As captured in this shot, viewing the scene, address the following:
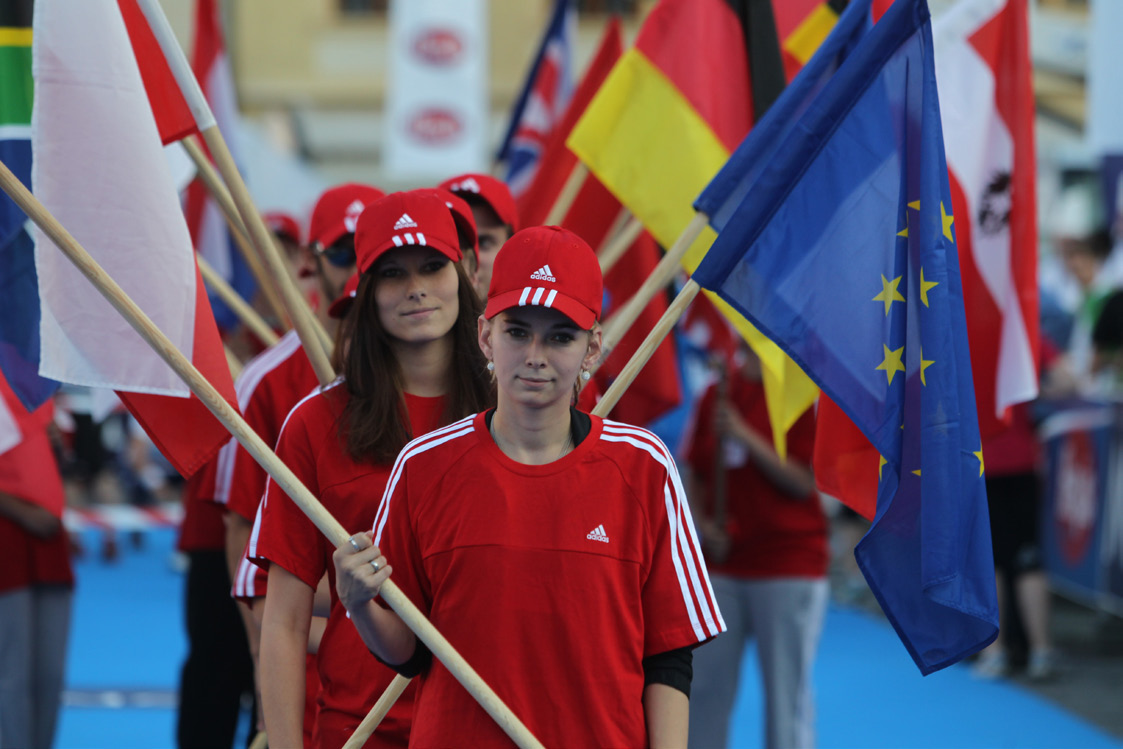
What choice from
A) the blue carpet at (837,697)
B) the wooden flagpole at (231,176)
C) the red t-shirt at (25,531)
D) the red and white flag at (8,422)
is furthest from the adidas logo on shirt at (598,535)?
the blue carpet at (837,697)

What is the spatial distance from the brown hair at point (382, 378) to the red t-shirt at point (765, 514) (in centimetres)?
250

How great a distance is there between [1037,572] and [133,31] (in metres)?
6.67

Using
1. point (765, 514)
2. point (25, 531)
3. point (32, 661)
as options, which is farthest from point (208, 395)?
point (765, 514)

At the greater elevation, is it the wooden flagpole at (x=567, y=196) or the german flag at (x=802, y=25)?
the german flag at (x=802, y=25)

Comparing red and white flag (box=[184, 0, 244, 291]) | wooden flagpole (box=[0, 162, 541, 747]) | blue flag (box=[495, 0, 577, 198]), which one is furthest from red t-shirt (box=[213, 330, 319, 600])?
blue flag (box=[495, 0, 577, 198])

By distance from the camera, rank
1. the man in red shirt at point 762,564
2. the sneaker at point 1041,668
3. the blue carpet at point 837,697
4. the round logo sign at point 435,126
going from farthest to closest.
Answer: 1. the round logo sign at point 435,126
2. the sneaker at point 1041,668
3. the blue carpet at point 837,697
4. the man in red shirt at point 762,564

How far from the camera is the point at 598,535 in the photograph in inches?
106

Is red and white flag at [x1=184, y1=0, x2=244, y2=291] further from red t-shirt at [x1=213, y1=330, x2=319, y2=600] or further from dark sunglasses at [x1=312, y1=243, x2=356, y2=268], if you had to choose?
red t-shirt at [x1=213, y1=330, x2=319, y2=600]

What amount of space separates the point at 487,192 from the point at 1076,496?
7.09 m

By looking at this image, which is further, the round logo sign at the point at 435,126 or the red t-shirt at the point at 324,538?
the round logo sign at the point at 435,126

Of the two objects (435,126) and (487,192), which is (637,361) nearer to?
(487,192)

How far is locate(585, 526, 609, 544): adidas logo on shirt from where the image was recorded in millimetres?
2686

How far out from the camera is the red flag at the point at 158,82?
381 centimetres

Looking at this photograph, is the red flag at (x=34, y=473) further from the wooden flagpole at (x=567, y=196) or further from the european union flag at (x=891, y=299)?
the european union flag at (x=891, y=299)
